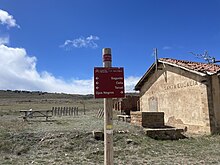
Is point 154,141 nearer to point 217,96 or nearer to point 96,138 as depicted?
point 96,138

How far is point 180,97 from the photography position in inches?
577

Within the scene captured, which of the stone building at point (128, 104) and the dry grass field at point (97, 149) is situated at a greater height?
the stone building at point (128, 104)

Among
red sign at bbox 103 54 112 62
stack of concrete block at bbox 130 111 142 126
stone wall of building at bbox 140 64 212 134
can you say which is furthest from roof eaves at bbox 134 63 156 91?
red sign at bbox 103 54 112 62

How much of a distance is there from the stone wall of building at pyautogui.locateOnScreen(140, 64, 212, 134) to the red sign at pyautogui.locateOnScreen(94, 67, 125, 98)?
8.42 m

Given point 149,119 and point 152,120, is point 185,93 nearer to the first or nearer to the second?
point 152,120

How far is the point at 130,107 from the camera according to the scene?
2305 centimetres

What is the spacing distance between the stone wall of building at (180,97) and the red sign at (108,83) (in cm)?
842

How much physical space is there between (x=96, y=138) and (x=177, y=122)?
5.88 m

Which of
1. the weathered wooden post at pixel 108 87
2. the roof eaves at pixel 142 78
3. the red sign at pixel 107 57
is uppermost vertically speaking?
the roof eaves at pixel 142 78

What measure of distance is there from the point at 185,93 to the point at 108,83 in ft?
32.4

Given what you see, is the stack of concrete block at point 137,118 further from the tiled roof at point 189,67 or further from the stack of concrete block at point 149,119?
the tiled roof at point 189,67

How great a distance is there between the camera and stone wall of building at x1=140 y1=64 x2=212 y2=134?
12.7 m

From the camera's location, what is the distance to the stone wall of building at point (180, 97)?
1273 cm

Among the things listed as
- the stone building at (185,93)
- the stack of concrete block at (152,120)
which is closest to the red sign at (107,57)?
the stone building at (185,93)
